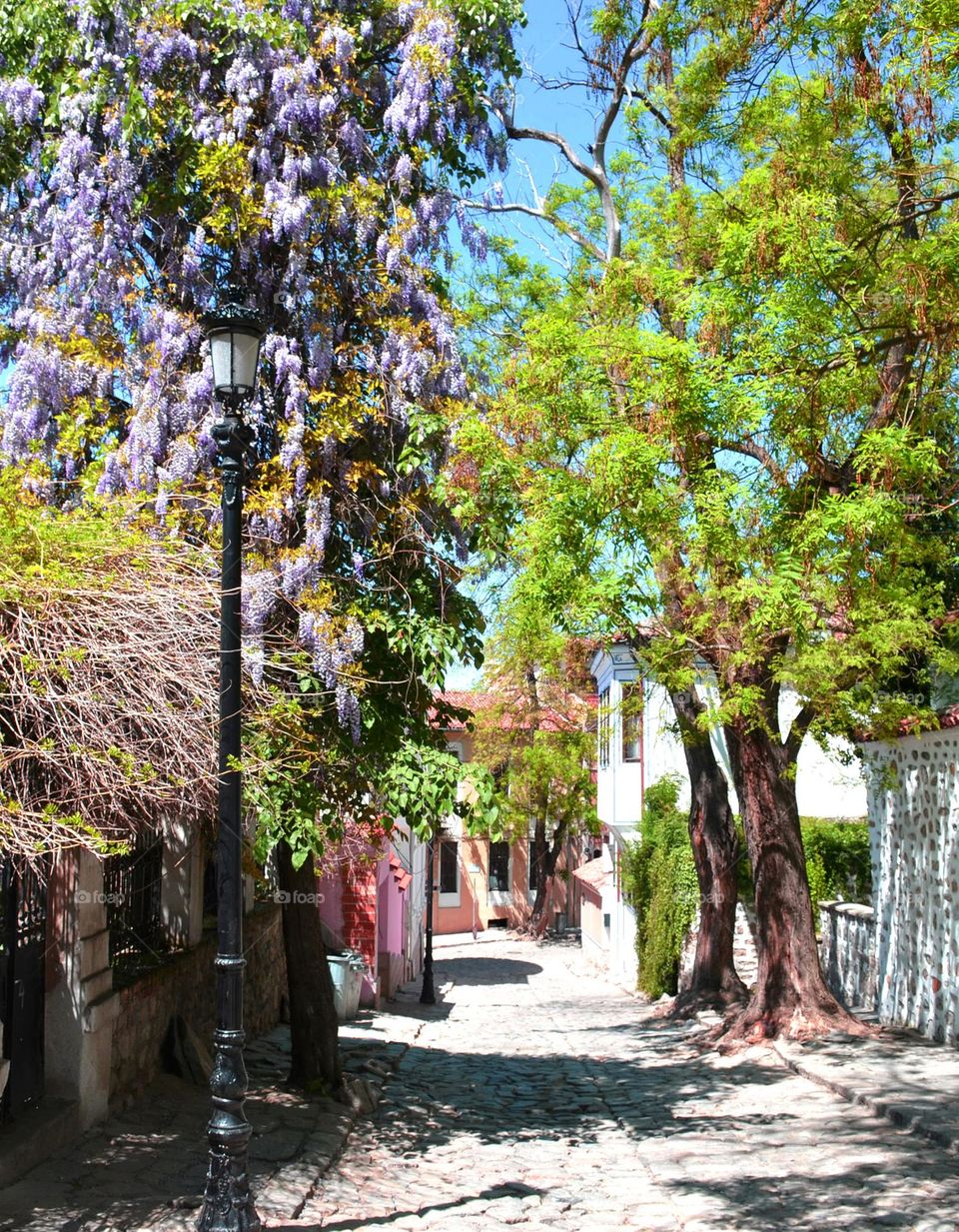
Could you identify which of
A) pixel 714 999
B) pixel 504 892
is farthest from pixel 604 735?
pixel 504 892

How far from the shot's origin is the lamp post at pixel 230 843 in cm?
631

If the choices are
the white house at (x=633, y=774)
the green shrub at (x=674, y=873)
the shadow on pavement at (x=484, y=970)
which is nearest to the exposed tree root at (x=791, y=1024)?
the green shrub at (x=674, y=873)

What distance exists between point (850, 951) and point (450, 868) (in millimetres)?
36376

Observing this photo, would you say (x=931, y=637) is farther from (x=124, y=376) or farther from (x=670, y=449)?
(x=124, y=376)

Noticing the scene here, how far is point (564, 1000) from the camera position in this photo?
27344mm

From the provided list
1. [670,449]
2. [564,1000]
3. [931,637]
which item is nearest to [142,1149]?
[670,449]

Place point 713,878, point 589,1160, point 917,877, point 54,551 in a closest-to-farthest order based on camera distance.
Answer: point 54,551 → point 589,1160 → point 917,877 → point 713,878

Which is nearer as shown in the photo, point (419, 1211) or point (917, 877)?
point (419, 1211)

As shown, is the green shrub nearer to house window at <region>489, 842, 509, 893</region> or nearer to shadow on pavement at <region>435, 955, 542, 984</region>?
shadow on pavement at <region>435, 955, 542, 984</region>

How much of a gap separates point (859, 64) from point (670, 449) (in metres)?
3.80

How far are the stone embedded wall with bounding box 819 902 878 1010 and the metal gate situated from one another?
1159cm

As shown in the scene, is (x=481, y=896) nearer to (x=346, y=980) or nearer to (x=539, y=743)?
(x=539, y=743)

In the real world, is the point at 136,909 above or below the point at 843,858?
above

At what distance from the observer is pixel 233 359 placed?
704cm
